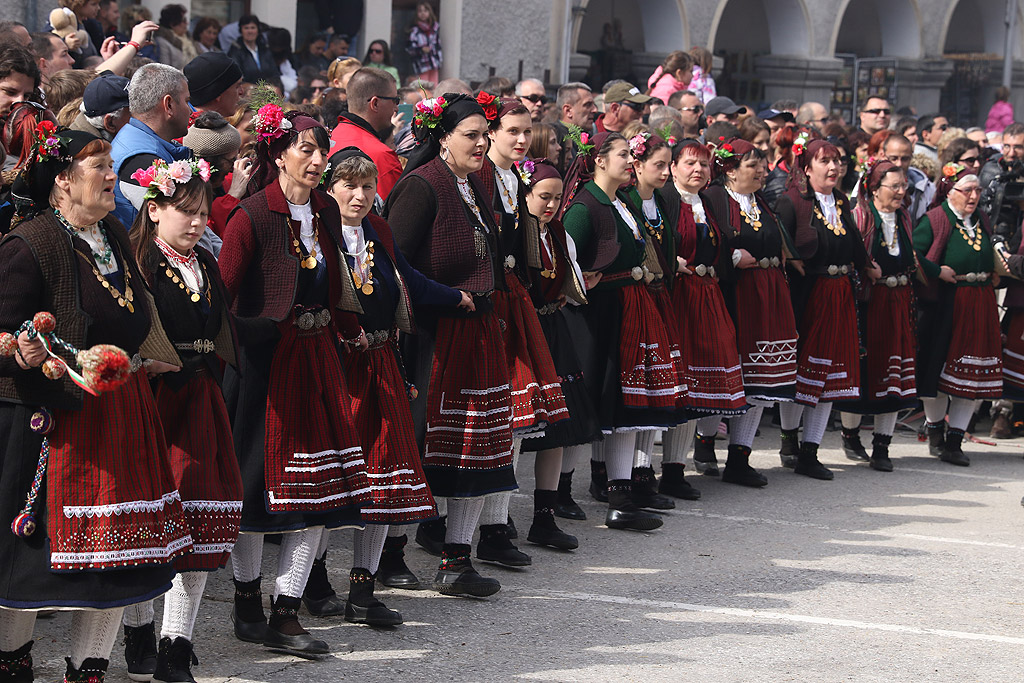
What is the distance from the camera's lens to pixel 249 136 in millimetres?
6512

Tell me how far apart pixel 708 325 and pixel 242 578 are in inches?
138

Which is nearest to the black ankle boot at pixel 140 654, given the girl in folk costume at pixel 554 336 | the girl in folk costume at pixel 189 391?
the girl in folk costume at pixel 189 391

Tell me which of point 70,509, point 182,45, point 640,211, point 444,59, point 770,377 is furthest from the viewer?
point 444,59

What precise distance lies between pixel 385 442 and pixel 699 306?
9.85 ft

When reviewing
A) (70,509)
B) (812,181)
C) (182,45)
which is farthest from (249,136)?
(182,45)

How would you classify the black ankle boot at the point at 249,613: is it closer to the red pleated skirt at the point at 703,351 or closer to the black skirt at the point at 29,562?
the black skirt at the point at 29,562

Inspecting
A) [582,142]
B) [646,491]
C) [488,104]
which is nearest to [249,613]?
[488,104]

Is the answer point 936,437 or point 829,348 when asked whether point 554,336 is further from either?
point 936,437

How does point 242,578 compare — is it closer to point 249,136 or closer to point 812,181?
point 249,136

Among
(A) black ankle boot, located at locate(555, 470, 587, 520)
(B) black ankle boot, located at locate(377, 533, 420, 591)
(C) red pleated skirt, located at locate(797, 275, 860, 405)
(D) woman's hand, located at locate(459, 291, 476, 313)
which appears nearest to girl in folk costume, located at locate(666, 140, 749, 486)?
(A) black ankle boot, located at locate(555, 470, 587, 520)

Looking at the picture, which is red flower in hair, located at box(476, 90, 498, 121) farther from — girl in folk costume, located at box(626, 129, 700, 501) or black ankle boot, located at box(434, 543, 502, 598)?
black ankle boot, located at box(434, 543, 502, 598)

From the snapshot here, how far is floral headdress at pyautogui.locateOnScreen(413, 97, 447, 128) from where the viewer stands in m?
5.72

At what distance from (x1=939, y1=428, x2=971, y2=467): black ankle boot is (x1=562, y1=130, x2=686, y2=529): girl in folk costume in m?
2.91

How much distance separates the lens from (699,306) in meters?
7.61
